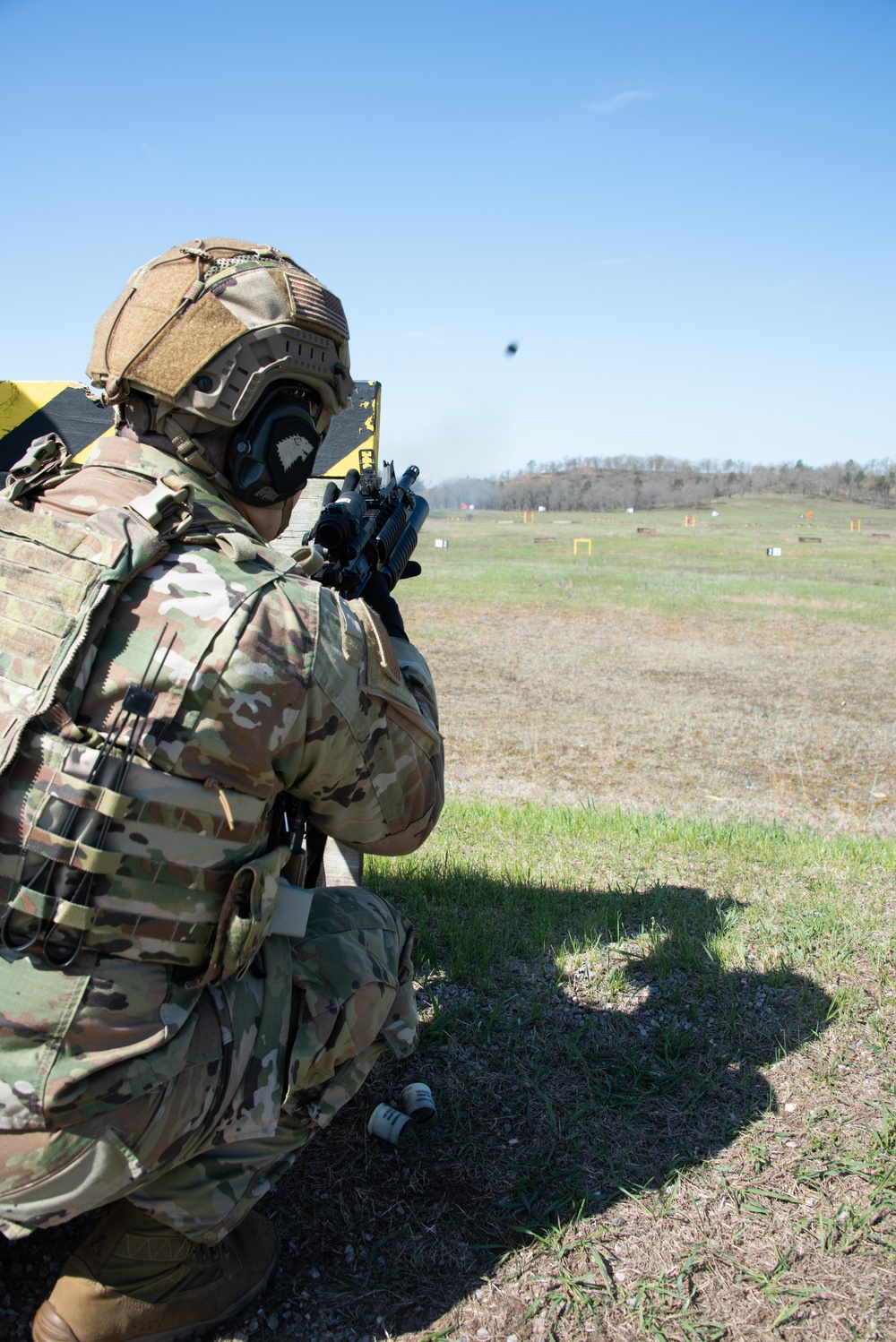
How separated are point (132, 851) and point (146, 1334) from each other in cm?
117

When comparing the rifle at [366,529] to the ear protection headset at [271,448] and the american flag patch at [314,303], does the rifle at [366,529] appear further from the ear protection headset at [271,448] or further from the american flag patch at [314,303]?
the american flag patch at [314,303]

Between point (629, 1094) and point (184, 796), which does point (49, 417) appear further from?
point (629, 1094)

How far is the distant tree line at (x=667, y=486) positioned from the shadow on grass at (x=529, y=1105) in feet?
227

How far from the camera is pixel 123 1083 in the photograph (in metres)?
1.86

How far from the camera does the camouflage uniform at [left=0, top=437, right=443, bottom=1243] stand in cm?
181

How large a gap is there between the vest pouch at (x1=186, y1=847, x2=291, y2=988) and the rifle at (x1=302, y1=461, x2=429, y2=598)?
775 mm

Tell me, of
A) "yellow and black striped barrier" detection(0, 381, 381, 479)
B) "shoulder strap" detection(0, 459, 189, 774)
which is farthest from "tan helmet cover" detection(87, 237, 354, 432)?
"yellow and black striped barrier" detection(0, 381, 381, 479)

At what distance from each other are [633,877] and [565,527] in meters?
48.6

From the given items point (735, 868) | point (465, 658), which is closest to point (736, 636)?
point (465, 658)

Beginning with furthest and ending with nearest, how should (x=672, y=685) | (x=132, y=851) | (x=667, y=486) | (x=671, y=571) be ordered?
(x=667, y=486) → (x=671, y=571) → (x=672, y=685) → (x=132, y=851)

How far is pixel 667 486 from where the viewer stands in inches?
3497

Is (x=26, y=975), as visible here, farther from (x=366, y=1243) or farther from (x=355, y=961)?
(x=366, y=1243)

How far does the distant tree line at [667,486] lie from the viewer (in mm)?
80750

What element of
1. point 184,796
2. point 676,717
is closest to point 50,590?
point 184,796
